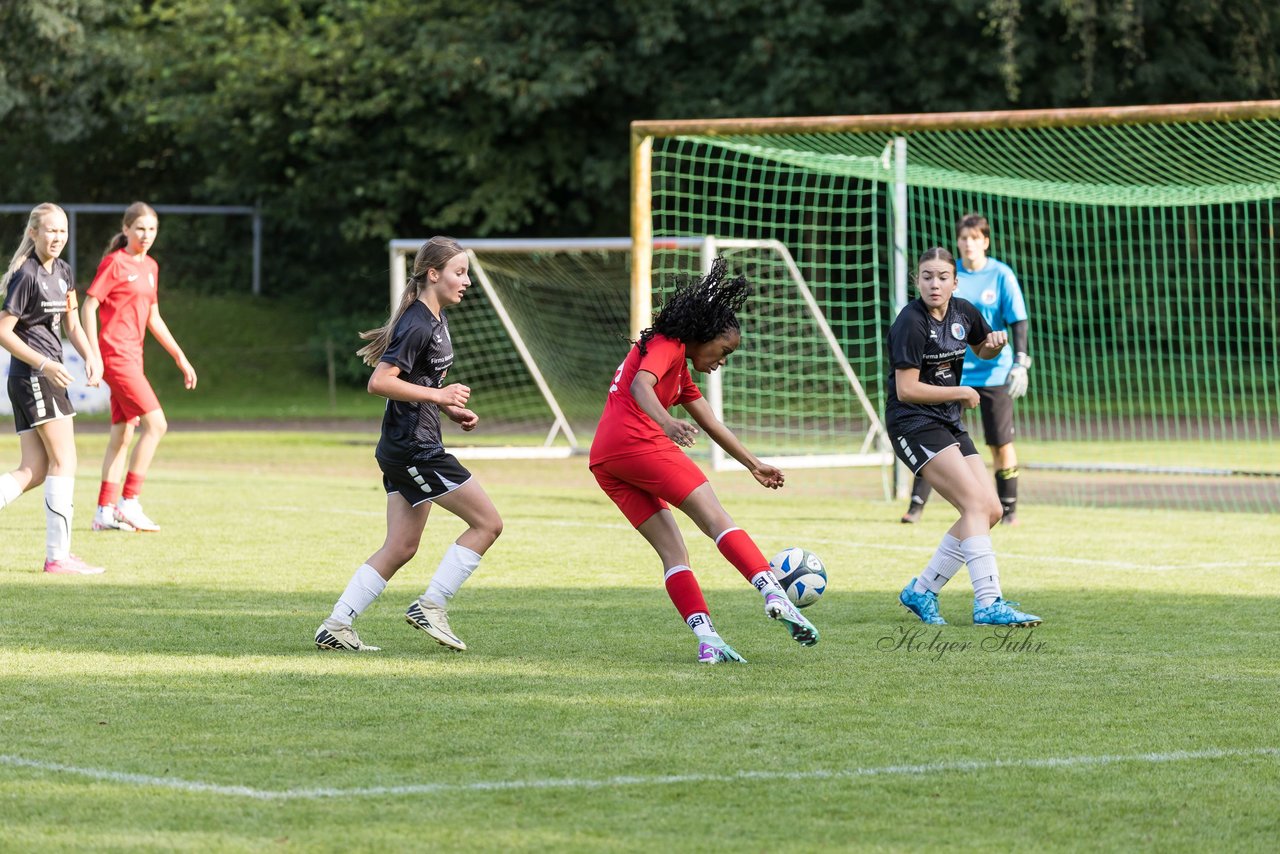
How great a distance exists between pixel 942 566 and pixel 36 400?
15.3 feet

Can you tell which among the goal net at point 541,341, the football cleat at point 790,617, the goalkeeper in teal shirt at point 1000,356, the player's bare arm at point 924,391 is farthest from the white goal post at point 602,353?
the football cleat at point 790,617

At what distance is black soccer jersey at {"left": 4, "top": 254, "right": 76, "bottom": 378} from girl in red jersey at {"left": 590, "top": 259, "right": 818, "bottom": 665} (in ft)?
12.2

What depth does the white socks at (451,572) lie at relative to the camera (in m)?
6.92

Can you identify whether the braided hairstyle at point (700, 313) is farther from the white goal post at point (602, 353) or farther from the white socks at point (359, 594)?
the white goal post at point (602, 353)

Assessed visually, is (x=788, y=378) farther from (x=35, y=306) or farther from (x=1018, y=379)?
(x=35, y=306)

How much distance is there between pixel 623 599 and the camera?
8.44m

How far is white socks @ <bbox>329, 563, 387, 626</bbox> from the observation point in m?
6.89

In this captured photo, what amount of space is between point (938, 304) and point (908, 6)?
67.3 ft

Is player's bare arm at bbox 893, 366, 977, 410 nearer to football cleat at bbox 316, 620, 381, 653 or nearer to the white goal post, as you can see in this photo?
football cleat at bbox 316, 620, 381, 653

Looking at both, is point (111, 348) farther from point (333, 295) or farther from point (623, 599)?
point (333, 295)

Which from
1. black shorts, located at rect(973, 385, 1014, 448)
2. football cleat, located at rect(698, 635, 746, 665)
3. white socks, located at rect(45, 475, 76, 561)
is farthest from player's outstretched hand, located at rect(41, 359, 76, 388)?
black shorts, located at rect(973, 385, 1014, 448)

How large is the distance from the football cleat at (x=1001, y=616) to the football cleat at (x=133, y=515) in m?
5.91

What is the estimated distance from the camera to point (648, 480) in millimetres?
6613

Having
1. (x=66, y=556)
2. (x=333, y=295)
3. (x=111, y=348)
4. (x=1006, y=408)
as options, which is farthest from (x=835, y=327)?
(x=66, y=556)
